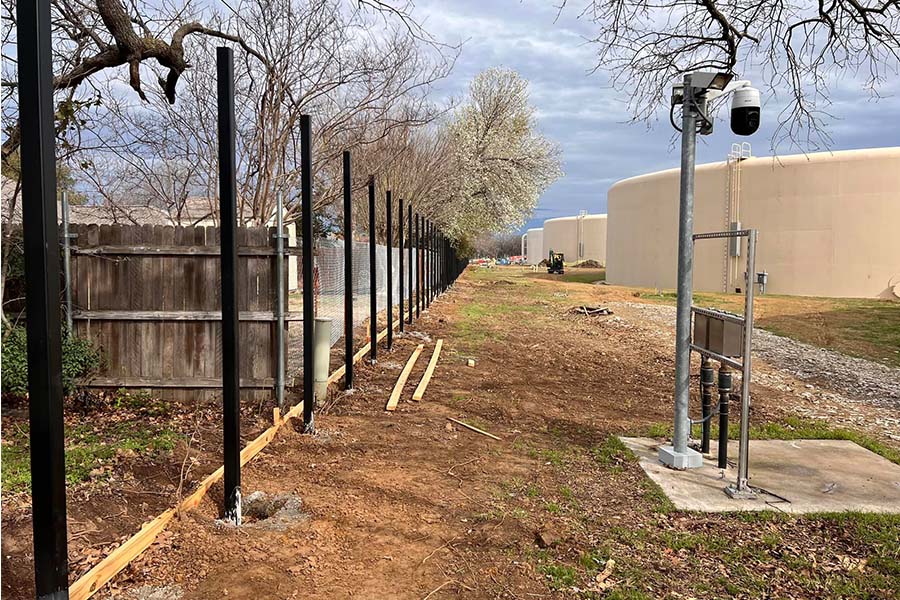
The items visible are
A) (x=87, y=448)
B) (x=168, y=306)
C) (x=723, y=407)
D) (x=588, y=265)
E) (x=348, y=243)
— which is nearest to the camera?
(x=723, y=407)

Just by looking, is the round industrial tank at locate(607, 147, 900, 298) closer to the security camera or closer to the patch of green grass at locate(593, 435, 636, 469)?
the patch of green grass at locate(593, 435, 636, 469)

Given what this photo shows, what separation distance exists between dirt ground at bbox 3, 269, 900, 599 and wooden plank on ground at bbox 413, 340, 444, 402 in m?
0.49

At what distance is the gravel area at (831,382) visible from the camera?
7.06m

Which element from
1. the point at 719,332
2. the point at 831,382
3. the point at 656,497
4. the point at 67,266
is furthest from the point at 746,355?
the point at 831,382

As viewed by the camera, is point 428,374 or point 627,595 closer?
point 627,595

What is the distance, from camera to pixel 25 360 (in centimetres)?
567

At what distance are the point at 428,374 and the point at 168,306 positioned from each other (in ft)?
10.3

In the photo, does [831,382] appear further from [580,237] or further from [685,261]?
[580,237]

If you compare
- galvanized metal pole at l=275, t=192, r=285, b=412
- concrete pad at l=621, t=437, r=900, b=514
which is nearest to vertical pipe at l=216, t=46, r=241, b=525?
galvanized metal pole at l=275, t=192, r=285, b=412

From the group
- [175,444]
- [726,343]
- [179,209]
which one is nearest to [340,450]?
[175,444]

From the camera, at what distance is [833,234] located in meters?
28.3

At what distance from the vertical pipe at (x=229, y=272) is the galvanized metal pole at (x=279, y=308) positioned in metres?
Answer: 2.20

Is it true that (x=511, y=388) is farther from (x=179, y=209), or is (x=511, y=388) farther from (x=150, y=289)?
(x=179, y=209)

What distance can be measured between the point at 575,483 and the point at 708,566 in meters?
1.23
